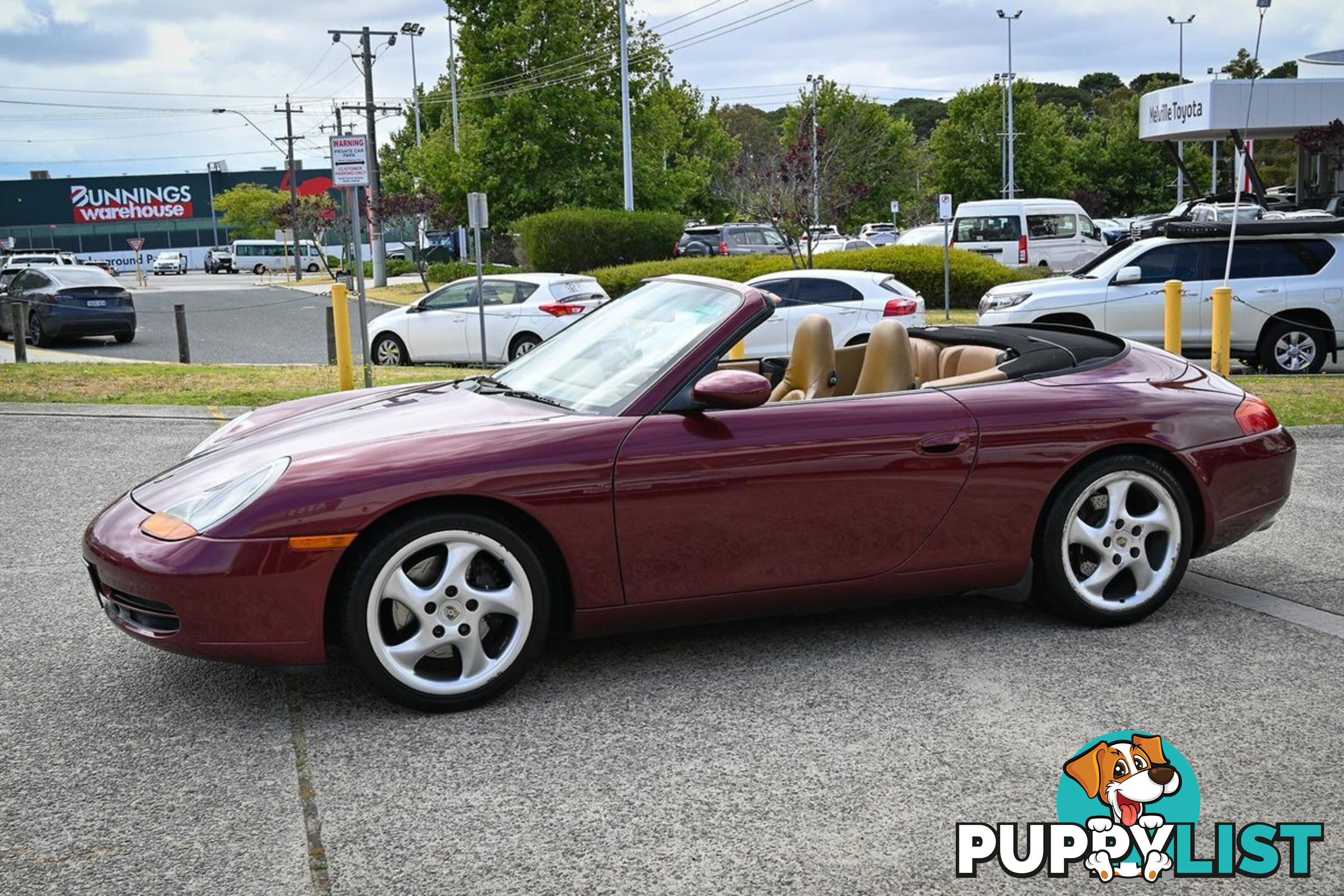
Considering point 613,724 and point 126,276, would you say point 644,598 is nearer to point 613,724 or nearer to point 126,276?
point 613,724

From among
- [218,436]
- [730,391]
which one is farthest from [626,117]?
[730,391]

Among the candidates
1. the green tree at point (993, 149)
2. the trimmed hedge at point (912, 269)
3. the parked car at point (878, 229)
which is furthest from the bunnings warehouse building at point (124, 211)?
the trimmed hedge at point (912, 269)

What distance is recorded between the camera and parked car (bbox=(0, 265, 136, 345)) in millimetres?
22500

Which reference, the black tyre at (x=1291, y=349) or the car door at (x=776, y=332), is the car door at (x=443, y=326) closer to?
the car door at (x=776, y=332)

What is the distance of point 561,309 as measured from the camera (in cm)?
1814

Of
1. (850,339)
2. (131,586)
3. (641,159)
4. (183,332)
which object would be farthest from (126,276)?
(131,586)

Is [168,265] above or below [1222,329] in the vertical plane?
above

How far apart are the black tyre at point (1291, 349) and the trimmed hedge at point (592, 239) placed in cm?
2330

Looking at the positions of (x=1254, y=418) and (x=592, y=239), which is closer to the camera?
(x=1254, y=418)

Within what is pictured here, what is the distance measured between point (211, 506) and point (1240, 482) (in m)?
3.72

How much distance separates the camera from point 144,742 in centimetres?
392

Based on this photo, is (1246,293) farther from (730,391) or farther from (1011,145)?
(1011,145)

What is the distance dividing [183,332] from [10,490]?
11.6m

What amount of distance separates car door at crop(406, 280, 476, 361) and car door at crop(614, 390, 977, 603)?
1420 cm
